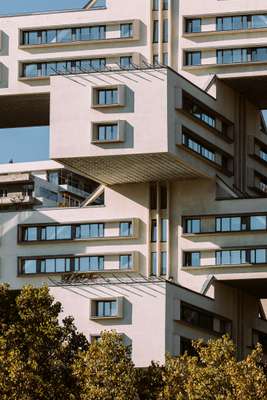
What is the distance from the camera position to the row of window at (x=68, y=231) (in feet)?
352

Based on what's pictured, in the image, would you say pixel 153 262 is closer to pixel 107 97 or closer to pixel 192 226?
pixel 192 226

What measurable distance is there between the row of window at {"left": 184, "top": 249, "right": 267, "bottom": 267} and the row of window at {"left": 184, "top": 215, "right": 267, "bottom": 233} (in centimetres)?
144

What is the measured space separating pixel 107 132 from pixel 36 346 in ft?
69.2

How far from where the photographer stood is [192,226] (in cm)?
10588

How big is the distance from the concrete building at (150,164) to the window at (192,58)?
9 cm

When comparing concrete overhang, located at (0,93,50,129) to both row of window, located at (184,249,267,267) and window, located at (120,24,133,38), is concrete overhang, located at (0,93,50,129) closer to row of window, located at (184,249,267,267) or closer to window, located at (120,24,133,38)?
window, located at (120,24,133,38)

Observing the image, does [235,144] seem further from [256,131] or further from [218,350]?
[218,350]

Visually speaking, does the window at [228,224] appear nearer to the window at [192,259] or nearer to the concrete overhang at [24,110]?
the window at [192,259]

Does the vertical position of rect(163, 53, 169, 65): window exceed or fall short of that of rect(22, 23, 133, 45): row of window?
it falls short

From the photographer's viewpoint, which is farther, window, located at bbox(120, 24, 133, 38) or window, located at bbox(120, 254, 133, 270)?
window, located at bbox(120, 24, 133, 38)

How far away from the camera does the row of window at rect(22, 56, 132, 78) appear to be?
11042 cm

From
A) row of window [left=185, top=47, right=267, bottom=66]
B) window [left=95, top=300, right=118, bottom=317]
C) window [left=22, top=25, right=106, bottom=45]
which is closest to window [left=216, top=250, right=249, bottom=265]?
window [left=95, top=300, right=118, bottom=317]

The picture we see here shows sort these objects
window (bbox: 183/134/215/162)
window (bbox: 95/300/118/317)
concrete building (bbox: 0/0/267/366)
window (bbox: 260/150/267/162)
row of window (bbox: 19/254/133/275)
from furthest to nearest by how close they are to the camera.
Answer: window (bbox: 260/150/267/162), row of window (bbox: 19/254/133/275), window (bbox: 183/134/215/162), concrete building (bbox: 0/0/267/366), window (bbox: 95/300/118/317)

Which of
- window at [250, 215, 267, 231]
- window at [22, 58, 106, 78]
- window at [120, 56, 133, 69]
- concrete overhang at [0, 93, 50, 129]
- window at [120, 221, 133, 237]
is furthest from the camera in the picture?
concrete overhang at [0, 93, 50, 129]
